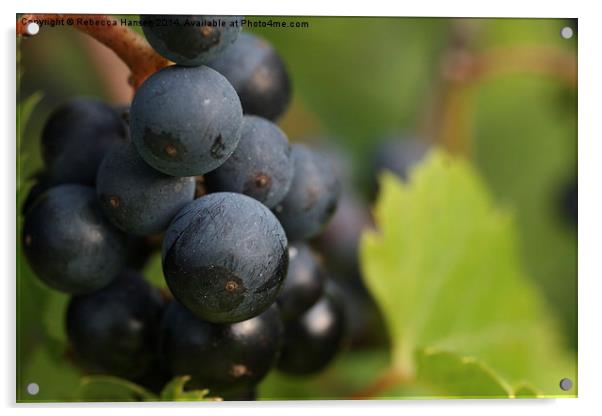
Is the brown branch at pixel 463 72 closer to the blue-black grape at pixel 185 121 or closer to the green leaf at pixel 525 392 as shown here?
the green leaf at pixel 525 392

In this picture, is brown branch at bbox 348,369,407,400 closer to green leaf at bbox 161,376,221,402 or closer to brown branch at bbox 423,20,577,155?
green leaf at bbox 161,376,221,402

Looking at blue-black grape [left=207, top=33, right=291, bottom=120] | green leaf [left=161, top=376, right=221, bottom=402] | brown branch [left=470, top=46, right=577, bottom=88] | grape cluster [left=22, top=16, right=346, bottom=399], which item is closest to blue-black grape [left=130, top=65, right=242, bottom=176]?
grape cluster [left=22, top=16, right=346, bottom=399]

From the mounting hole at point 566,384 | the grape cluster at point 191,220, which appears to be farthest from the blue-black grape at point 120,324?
the mounting hole at point 566,384

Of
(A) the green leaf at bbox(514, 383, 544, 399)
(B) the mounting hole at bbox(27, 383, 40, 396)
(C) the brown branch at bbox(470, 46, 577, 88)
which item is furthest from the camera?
(C) the brown branch at bbox(470, 46, 577, 88)

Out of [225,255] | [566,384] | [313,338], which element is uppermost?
[225,255]

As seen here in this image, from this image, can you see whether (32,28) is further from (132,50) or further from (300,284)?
(300,284)
